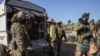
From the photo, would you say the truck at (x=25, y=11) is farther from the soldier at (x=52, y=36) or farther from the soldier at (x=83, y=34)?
the soldier at (x=83, y=34)

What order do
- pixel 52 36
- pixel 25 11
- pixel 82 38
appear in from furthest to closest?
pixel 52 36
pixel 25 11
pixel 82 38

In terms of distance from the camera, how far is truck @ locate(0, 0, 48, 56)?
29.5 feet

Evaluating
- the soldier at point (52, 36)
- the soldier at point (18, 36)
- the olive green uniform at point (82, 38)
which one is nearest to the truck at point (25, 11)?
the soldier at point (52, 36)

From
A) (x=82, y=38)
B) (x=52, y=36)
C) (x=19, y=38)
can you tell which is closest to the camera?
(x=19, y=38)

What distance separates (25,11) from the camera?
992 cm

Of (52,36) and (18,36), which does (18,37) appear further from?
(52,36)

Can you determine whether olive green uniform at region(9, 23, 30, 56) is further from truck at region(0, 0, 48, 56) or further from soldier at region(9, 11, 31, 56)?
truck at region(0, 0, 48, 56)

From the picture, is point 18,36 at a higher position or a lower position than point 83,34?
higher

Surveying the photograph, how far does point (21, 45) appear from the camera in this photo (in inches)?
210

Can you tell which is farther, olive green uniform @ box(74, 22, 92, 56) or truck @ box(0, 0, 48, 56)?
truck @ box(0, 0, 48, 56)

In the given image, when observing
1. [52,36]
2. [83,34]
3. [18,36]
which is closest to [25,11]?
[52,36]

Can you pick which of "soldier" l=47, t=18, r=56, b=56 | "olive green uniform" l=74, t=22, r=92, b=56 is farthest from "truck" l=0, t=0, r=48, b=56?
"olive green uniform" l=74, t=22, r=92, b=56

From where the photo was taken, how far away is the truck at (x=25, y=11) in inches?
354

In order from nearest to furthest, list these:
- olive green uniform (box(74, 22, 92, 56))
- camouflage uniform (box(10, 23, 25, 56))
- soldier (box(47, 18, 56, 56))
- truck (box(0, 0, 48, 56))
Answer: camouflage uniform (box(10, 23, 25, 56)) → olive green uniform (box(74, 22, 92, 56)) → truck (box(0, 0, 48, 56)) → soldier (box(47, 18, 56, 56))
